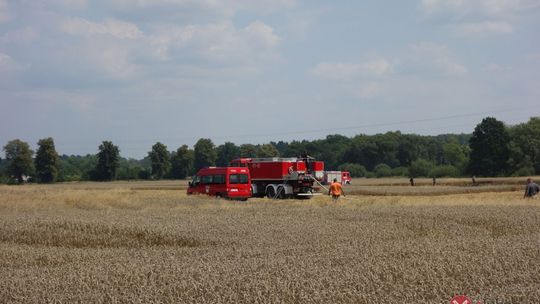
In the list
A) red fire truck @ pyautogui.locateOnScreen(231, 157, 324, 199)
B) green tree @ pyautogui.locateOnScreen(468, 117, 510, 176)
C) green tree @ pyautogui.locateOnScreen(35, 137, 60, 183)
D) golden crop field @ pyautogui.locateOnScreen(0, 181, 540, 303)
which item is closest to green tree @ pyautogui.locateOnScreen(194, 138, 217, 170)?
green tree @ pyautogui.locateOnScreen(35, 137, 60, 183)

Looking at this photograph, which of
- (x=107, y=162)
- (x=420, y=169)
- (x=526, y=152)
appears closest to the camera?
(x=526, y=152)

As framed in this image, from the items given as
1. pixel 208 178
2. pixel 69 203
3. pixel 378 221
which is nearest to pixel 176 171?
pixel 208 178

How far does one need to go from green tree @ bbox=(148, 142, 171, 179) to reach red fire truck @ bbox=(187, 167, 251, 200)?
90.8 metres

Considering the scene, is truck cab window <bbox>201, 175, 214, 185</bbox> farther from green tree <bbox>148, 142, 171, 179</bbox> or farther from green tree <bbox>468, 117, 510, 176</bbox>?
green tree <bbox>148, 142, 171, 179</bbox>

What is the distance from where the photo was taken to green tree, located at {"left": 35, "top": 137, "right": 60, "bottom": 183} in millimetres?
115312

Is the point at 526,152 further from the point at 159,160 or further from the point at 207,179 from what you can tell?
the point at 207,179

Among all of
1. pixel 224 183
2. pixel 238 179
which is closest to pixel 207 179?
pixel 224 183

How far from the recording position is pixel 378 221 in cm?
2011

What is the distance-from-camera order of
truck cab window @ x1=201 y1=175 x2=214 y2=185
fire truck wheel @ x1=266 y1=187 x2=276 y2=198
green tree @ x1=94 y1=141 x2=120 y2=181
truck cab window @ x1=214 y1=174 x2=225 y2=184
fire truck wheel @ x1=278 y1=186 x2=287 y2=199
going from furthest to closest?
green tree @ x1=94 y1=141 x2=120 y2=181 → fire truck wheel @ x1=266 y1=187 x2=276 y2=198 → fire truck wheel @ x1=278 y1=186 x2=287 y2=199 → truck cab window @ x1=201 y1=175 x2=214 y2=185 → truck cab window @ x1=214 y1=174 x2=225 y2=184

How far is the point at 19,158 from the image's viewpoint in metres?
117

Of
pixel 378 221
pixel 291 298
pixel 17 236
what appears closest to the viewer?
pixel 291 298

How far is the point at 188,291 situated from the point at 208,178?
29.7 meters

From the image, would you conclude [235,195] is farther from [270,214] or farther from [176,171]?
[176,171]

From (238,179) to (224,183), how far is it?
0.99 meters
